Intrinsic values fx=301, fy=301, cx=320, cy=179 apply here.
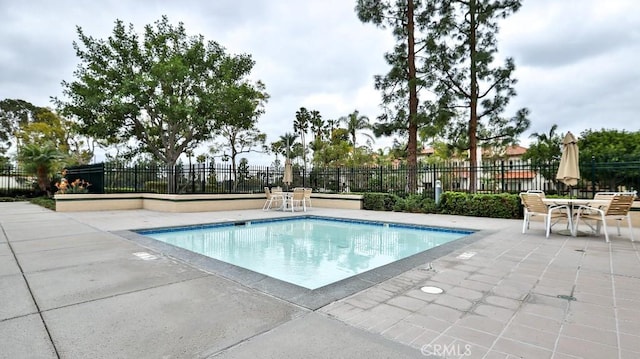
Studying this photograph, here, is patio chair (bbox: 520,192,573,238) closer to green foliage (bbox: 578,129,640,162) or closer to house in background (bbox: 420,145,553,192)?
house in background (bbox: 420,145,553,192)

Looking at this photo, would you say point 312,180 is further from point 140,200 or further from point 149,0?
point 149,0

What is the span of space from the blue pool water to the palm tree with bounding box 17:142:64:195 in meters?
11.8

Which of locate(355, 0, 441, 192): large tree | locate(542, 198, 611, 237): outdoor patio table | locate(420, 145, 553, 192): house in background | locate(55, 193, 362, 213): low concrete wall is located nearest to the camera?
locate(542, 198, 611, 237): outdoor patio table

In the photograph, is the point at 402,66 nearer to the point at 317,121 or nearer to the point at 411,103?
the point at 411,103

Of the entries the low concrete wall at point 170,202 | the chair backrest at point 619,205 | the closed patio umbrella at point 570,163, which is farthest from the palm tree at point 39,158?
Result: the chair backrest at point 619,205

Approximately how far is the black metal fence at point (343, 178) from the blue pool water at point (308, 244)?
396 cm

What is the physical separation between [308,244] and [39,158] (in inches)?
598

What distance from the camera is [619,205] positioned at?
5391 mm

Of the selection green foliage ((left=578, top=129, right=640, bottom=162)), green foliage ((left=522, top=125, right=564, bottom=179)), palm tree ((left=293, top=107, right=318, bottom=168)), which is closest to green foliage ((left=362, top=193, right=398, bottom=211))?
green foliage ((left=578, top=129, right=640, bottom=162))

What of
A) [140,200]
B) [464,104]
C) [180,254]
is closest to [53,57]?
[140,200]

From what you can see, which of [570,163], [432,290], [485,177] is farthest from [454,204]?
[432,290]

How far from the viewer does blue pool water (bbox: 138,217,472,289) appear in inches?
182

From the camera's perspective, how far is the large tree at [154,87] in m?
15.7

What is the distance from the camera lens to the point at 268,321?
2.21m
